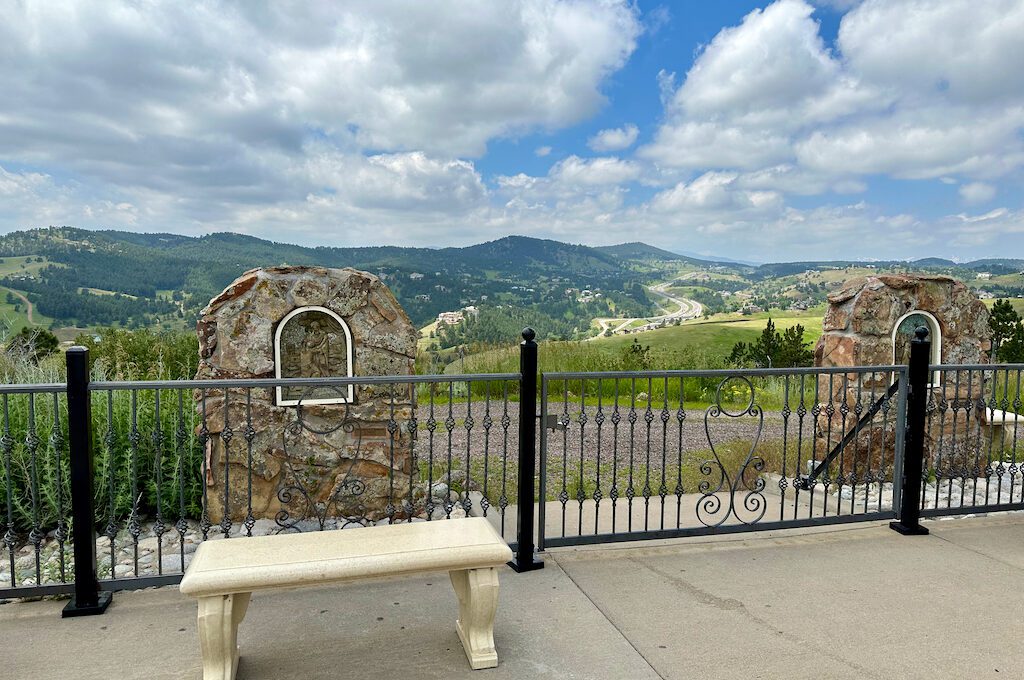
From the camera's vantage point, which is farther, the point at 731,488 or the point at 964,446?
the point at 964,446

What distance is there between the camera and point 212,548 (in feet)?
9.60

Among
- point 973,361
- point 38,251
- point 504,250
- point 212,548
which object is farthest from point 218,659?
point 504,250

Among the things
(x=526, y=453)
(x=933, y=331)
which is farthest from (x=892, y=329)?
(x=526, y=453)

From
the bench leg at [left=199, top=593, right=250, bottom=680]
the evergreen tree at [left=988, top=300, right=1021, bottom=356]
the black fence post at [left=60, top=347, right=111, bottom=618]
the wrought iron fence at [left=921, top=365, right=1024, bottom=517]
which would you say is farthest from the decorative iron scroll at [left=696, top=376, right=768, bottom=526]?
the evergreen tree at [left=988, top=300, right=1021, bottom=356]

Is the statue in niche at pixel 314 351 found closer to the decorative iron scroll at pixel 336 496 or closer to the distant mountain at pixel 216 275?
the decorative iron scroll at pixel 336 496

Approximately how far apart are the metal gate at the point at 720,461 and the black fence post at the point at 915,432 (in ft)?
0.21

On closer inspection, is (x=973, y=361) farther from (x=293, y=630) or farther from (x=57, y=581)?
(x=57, y=581)

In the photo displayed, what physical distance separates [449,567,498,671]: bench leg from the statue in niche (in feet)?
8.83

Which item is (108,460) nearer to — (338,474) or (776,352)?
(338,474)

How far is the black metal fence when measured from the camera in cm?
370

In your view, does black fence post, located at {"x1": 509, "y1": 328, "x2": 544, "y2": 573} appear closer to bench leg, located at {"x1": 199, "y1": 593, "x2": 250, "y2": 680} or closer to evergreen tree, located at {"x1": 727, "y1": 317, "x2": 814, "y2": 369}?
bench leg, located at {"x1": 199, "y1": 593, "x2": 250, "y2": 680}

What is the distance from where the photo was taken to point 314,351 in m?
5.52

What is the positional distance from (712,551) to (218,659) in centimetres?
310

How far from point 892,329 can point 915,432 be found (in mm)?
2941
